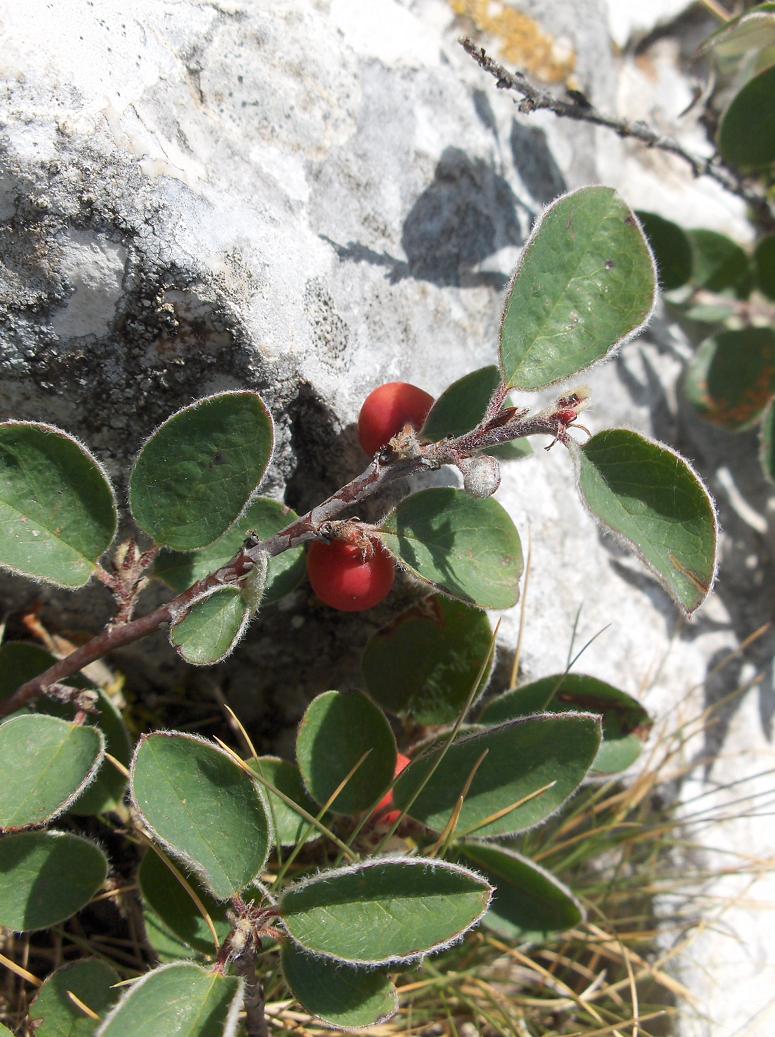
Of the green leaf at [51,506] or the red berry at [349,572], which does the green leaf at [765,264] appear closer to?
the red berry at [349,572]

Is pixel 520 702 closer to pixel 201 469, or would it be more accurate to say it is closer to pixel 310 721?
pixel 310 721

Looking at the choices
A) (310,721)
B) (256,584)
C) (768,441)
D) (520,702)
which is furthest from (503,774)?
(768,441)

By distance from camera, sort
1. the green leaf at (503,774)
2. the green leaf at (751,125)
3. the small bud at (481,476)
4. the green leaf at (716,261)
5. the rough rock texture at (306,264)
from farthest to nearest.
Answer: the green leaf at (716,261) < the green leaf at (751,125) < the green leaf at (503,774) < the rough rock texture at (306,264) < the small bud at (481,476)

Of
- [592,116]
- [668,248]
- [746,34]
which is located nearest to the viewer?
[746,34]

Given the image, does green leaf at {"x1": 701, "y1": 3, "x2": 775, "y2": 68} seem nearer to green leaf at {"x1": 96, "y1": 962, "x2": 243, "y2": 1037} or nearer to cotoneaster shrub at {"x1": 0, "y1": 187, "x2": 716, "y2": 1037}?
cotoneaster shrub at {"x1": 0, "y1": 187, "x2": 716, "y2": 1037}

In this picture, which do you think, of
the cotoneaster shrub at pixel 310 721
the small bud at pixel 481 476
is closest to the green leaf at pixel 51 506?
the cotoneaster shrub at pixel 310 721

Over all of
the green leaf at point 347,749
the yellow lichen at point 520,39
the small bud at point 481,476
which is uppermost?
the yellow lichen at point 520,39

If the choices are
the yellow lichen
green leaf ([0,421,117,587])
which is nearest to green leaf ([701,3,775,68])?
the yellow lichen
